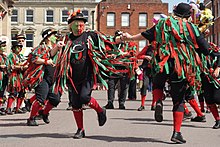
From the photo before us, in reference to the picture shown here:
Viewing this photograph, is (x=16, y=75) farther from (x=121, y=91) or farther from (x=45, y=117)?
(x=121, y=91)

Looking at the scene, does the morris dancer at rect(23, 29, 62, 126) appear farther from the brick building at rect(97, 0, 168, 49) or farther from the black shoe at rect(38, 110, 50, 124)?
the brick building at rect(97, 0, 168, 49)

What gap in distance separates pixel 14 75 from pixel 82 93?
4.88m

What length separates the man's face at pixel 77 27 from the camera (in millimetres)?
7371

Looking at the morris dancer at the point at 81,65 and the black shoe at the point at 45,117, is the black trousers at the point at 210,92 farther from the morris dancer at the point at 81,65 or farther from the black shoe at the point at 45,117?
the black shoe at the point at 45,117

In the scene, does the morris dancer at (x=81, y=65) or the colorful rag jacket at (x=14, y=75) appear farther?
the colorful rag jacket at (x=14, y=75)

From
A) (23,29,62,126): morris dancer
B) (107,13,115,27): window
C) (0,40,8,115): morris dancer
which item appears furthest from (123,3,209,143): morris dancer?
(107,13,115,27): window

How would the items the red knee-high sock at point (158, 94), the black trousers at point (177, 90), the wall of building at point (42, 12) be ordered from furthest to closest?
1. the wall of building at point (42, 12)
2. the red knee-high sock at point (158, 94)
3. the black trousers at point (177, 90)

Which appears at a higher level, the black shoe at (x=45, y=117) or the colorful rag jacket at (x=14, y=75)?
the colorful rag jacket at (x=14, y=75)

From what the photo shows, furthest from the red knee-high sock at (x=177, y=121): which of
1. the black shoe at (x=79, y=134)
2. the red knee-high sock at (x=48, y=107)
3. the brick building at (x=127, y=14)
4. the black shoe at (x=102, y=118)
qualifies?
the brick building at (x=127, y=14)

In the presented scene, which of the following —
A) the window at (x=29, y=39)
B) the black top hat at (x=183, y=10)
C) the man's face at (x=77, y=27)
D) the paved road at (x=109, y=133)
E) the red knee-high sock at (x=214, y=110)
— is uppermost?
the window at (x=29, y=39)

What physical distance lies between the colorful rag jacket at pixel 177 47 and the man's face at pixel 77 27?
1.21m

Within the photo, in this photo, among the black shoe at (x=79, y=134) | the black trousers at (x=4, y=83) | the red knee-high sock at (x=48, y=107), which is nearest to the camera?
the black shoe at (x=79, y=134)

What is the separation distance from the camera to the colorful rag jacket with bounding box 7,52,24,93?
11461mm

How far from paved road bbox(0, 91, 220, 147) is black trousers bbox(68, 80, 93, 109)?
54 centimetres
